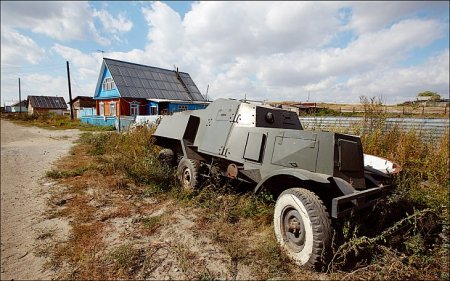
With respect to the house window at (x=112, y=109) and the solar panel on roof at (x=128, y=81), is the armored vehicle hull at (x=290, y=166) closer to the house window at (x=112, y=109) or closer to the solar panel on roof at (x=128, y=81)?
the solar panel on roof at (x=128, y=81)

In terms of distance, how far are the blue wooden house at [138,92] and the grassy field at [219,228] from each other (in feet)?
50.3

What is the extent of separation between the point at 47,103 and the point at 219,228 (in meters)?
55.7

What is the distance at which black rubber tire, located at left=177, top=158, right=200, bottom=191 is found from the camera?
18.0 feet

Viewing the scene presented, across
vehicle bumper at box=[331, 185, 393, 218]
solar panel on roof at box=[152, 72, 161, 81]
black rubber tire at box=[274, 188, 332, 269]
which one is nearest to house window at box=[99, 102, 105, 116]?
solar panel on roof at box=[152, 72, 161, 81]

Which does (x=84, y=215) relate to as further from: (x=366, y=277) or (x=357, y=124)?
(x=357, y=124)

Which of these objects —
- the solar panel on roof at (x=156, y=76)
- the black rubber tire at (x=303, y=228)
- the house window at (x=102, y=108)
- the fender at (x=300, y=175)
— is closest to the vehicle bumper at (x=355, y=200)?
the black rubber tire at (x=303, y=228)

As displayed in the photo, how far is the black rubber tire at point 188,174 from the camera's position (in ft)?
18.0

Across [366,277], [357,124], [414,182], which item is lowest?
[366,277]

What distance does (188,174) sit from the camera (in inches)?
230

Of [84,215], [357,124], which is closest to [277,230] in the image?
[84,215]

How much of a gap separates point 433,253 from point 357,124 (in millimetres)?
4514

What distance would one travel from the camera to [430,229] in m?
3.70

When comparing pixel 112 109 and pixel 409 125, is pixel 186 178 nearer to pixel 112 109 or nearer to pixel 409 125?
pixel 409 125

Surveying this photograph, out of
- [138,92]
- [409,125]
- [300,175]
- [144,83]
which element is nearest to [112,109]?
[138,92]
